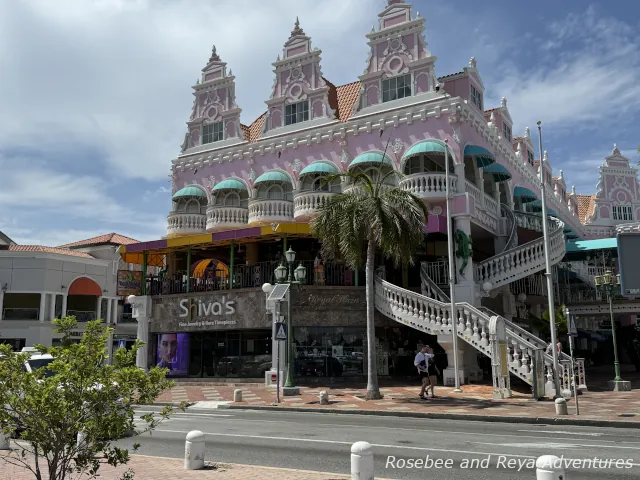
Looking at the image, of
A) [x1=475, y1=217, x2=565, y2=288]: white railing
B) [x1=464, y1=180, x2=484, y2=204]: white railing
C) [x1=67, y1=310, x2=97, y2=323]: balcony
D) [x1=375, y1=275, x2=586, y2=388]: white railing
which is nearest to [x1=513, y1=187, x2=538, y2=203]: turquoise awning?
[x1=464, y1=180, x2=484, y2=204]: white railing

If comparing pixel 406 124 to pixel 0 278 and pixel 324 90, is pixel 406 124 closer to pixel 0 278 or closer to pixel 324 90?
pixel 324 90

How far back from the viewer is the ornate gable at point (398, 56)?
1128 inches

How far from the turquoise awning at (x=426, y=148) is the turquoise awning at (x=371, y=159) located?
1.57 metres

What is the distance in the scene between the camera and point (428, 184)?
1044 inches

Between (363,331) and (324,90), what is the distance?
13.3m

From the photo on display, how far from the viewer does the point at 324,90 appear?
31.5 m

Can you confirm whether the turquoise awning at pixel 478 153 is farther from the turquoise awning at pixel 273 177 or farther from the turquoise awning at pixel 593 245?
the turquoise awning at pixel 273 177

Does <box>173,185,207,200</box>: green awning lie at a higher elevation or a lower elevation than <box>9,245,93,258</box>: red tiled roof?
higher

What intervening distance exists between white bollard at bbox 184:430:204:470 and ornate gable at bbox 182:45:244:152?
1056 inches

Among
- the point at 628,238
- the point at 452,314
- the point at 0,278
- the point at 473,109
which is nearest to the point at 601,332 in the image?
the point at 473,109

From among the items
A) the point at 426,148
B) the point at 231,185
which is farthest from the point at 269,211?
the point at 426,148

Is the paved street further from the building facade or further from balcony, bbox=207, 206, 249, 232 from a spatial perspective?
balcony, bbox=207, 206, 249, 232

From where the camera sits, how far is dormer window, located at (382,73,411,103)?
2922 centimetres

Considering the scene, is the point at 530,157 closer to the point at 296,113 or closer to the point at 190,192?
the point at 296,113
